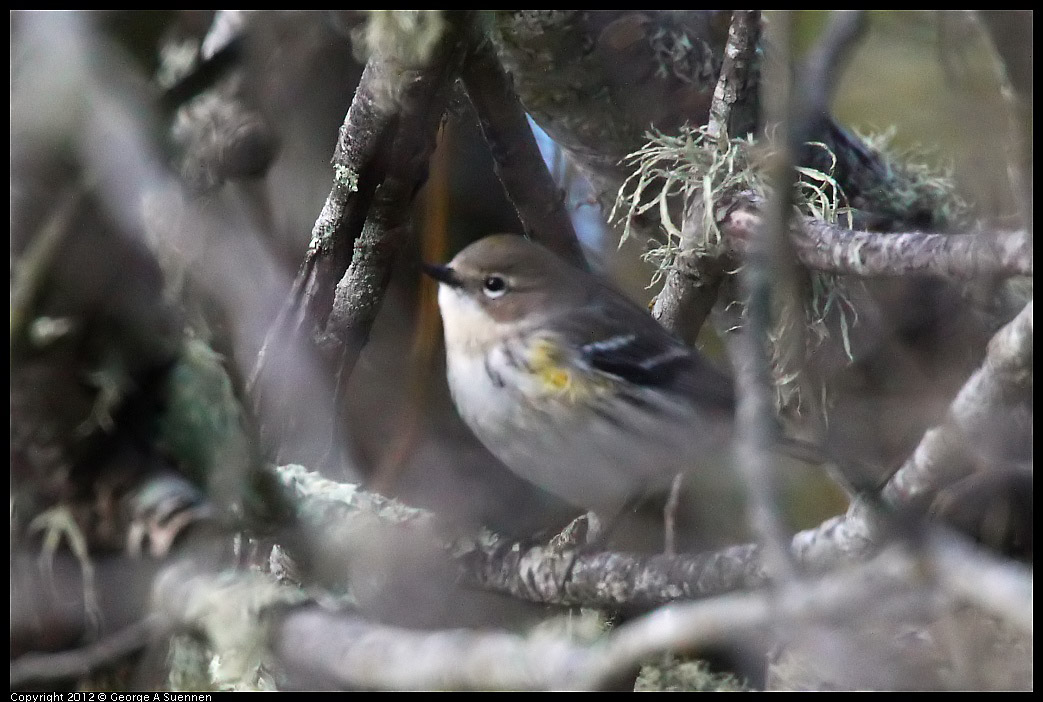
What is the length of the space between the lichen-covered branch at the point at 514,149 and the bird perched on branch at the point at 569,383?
137 mm

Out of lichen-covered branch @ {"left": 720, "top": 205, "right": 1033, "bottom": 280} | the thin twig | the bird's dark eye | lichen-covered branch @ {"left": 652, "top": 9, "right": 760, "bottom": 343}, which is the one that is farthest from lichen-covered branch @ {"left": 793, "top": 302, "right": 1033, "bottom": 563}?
the bird's dark eye

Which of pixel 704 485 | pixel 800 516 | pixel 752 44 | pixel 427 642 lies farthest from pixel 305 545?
pixel 800 516

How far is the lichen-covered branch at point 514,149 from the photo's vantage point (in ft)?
8.78

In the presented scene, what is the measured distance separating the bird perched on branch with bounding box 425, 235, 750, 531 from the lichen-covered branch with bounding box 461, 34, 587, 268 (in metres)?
0.14

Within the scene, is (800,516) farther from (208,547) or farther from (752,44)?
(208,547)

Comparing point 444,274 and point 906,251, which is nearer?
point 906,251

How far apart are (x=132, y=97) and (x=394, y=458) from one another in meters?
1.98

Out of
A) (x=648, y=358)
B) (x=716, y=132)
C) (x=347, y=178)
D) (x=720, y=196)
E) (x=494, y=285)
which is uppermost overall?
(x=347, y=178)

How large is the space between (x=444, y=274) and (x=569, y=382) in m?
0.54

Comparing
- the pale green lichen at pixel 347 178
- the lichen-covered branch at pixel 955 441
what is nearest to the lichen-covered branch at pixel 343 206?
the pale green lichen at pixel 347 178

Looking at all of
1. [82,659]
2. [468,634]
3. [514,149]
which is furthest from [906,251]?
[82,659]

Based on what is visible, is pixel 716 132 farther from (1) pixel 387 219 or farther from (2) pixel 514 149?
(1) pixel 387 219

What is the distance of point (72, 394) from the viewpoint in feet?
5.38

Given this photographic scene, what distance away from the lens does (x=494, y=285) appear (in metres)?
3.15
